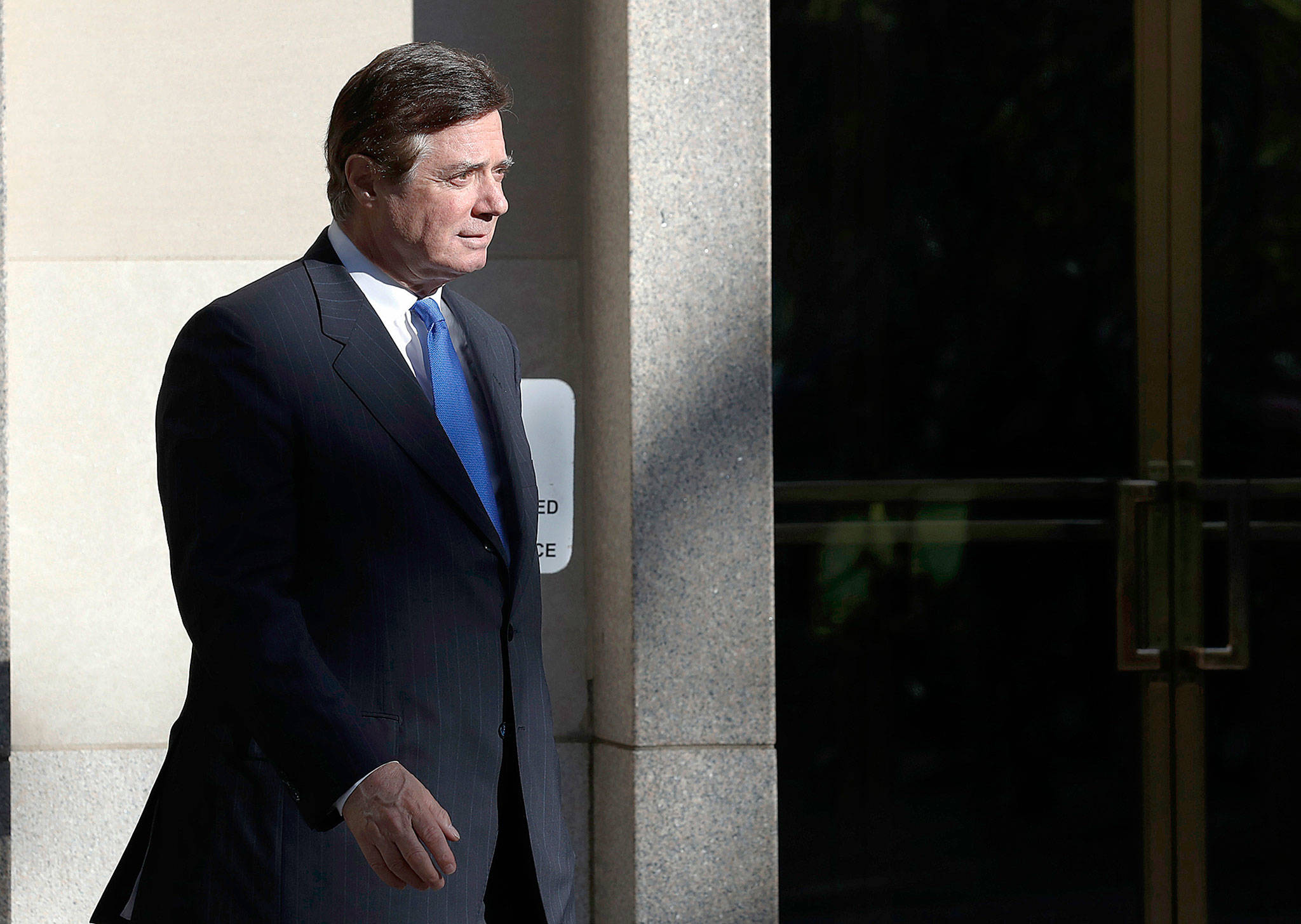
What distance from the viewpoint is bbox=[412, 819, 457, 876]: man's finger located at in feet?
5.68

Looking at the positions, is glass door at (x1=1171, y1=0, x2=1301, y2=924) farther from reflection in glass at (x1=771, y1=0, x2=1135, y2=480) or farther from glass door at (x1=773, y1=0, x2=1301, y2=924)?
reflection in glass at (x1=771, y1=0, x2=1135, y2=480)

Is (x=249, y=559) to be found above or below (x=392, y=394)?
below

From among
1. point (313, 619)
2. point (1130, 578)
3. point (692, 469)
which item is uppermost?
point (692, 469)

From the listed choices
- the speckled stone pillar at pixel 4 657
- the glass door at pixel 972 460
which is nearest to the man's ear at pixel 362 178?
the speckled stone pillar at pixel 4 657

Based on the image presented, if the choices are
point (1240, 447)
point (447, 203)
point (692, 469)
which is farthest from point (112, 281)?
point (1240, 447)

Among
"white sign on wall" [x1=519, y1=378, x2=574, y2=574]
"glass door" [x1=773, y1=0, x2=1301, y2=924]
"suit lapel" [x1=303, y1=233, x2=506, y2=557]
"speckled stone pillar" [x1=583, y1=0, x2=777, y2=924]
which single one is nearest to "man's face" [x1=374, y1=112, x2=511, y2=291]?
"suit lapel" [x1=303, y1=233, x2=506, y2=557]

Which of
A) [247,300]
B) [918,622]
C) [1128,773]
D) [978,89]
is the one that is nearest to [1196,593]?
[1128,773]

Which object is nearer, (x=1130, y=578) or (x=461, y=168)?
(x=461, y=168)

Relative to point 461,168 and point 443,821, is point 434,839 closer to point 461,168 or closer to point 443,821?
point 443,821

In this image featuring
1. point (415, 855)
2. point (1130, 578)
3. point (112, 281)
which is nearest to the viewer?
point (415, 855)

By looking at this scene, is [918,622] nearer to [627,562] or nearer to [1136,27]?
[627,562]

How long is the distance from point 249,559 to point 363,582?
18cm

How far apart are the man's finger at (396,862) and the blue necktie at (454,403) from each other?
0.48 m

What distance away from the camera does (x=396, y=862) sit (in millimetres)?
1728
